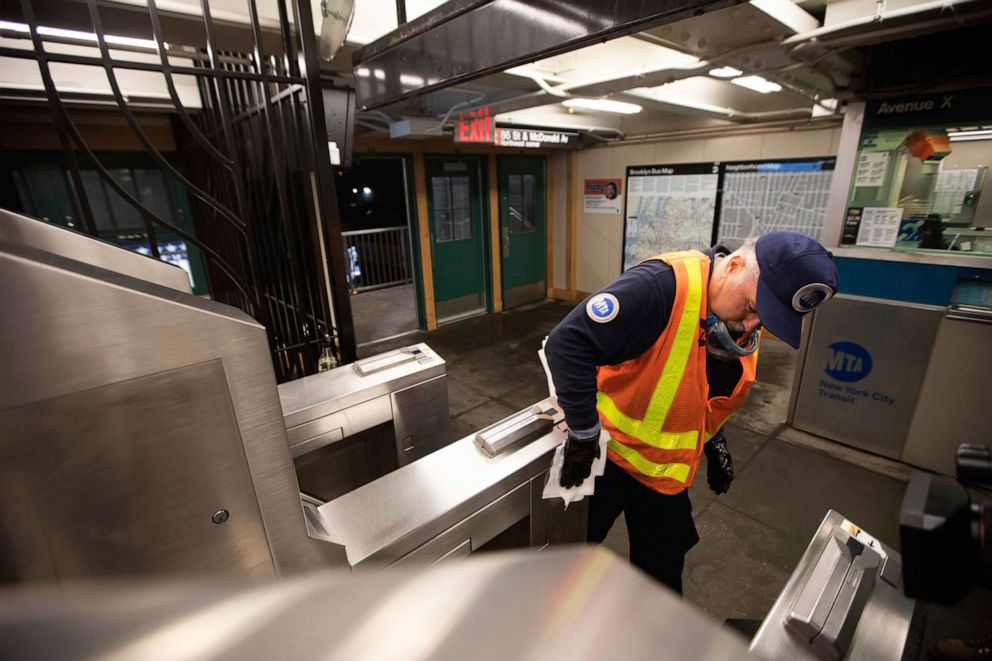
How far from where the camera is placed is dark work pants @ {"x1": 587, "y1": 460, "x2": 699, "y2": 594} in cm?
159

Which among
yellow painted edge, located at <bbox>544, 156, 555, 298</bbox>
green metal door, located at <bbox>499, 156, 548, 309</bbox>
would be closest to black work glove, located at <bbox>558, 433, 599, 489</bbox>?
green metal door, located at <bbox>499, 156, 548, 309</bbox>

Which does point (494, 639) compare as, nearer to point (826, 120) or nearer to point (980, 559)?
point (980, 559)

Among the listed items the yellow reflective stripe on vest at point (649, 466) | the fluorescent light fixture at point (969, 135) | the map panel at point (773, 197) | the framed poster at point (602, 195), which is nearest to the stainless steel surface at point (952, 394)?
the fluorescent light fixture at point (969, 135)

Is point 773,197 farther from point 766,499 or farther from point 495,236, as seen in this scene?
point 766,499

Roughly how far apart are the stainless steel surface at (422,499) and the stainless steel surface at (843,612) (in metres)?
0.70

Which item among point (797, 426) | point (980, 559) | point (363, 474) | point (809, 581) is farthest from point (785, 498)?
point (980, 559)

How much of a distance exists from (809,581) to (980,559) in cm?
90

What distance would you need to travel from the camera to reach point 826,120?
14.1 feet

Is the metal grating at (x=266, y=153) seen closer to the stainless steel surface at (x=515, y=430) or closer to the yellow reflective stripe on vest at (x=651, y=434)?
the stainless steel surface at (x=515, y=430)

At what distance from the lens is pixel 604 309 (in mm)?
1342

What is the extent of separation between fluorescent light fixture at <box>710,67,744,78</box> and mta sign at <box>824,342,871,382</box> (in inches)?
75.0

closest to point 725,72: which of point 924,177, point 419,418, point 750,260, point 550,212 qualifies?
point 924,177

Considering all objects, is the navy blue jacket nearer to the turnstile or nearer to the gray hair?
the gray hair

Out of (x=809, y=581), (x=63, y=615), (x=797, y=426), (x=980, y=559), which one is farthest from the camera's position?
(x=797, y=426)
